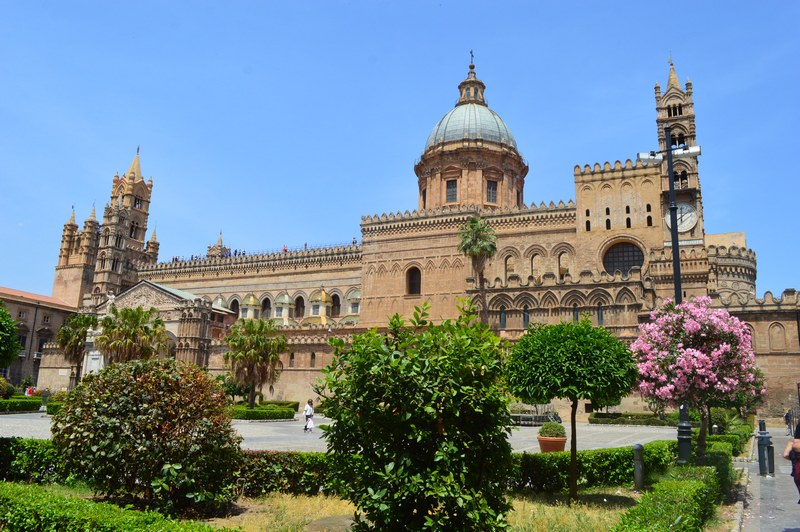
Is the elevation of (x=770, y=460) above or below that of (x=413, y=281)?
below

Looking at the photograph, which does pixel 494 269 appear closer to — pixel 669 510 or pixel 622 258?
pixel 622 258

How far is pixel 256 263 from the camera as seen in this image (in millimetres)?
64750

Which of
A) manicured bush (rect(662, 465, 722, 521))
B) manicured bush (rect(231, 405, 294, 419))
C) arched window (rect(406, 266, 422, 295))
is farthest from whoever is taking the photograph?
arched window (rect(406, 266, 422, 295))

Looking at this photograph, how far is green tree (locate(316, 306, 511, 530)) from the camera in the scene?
22.4 feet

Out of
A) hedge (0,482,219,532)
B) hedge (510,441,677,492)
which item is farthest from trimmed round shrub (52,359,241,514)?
hedge (510,441,677,492)

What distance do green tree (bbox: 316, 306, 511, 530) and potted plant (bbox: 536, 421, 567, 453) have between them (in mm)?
10454

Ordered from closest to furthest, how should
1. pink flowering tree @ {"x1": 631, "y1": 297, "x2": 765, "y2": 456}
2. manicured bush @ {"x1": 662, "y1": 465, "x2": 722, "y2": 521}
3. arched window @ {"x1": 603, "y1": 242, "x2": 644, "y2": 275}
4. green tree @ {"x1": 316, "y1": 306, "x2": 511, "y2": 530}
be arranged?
green tree @ {"x1": 316, "y1": 306, "x2": 511, "y2": 530}
manicured bush @ {"x1": 662, "y1": 465, "x2": 722, "y2": 521}
pink flowering tree @ {"x1": 631, "y1": 297, "x2": 765, "y2": 456}
arched window @ {"x1": 603, "y1": 242, "x2": 644, "y2": 275}

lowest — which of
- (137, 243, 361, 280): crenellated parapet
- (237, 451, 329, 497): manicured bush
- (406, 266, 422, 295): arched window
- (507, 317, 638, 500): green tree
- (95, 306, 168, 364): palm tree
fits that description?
(237, 451, 329, 497): manicured bush

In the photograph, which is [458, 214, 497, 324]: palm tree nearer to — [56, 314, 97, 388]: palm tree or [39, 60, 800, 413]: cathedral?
[39, 60, 800, 413]: cathedral

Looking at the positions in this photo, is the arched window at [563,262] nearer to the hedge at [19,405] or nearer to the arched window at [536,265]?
the arched window at [536,265]

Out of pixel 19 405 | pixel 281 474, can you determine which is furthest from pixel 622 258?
pixel 19 405

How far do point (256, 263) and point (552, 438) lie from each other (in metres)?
51.3

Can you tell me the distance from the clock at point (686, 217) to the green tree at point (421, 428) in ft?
136

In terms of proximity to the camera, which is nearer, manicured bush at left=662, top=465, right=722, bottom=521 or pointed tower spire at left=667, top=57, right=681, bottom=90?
manicured bush at left=662, top=465, right=722, bottom=521
